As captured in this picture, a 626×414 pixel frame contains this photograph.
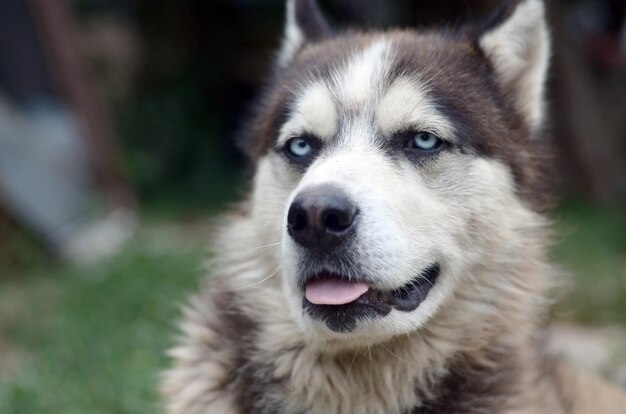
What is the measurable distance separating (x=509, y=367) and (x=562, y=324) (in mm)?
3031

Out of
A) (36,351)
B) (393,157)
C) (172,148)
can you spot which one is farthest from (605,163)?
(393,157)

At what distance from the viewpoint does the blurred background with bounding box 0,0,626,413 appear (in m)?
5.42

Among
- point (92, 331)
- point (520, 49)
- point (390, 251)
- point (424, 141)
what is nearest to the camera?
point (390, 251)

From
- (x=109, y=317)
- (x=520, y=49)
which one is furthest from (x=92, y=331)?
(x=520, y=49)

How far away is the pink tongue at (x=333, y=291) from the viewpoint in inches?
118

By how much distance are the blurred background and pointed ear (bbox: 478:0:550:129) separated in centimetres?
56

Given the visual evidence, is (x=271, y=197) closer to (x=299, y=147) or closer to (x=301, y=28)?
(x=299, y=147)

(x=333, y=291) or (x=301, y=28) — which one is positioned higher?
(x=301, y=28)

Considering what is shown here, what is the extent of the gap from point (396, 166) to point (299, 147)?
0.44 metres

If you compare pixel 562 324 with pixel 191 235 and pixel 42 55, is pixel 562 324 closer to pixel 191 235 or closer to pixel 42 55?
pixel 191 235

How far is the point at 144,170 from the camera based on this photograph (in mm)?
10812

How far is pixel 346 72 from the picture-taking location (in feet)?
11.2

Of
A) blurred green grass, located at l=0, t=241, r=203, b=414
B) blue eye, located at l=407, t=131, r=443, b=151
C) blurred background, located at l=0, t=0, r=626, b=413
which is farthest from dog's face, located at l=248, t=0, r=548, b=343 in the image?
blurred green grass, located at l=0, t=241, r=203, b=414

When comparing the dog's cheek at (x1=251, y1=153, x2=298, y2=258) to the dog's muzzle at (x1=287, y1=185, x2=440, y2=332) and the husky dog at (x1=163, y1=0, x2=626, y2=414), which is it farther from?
the dog's muzzle at (x1=287, y1=185, x2=440, y2=332)
